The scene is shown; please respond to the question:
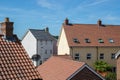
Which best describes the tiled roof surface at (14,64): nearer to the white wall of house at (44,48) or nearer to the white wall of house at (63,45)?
the white wall of house at (63,45)

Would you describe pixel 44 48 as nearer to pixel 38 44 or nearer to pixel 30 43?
pixel 38 44

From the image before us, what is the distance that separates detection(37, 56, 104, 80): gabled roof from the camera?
93.2 feet

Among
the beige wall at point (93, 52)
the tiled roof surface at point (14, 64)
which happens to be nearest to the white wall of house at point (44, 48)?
the beige wall at point (93, 52)

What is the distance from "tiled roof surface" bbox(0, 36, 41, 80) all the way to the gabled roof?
1191cm

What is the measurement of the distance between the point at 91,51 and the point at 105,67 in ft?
13.7

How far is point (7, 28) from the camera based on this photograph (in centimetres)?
1719

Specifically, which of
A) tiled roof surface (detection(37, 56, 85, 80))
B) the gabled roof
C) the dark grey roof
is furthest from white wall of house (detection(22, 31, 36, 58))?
the gabled roof

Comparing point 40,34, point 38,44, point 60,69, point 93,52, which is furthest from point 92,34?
point 60,69

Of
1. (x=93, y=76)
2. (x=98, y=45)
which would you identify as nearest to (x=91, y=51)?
(x=98, y=45)

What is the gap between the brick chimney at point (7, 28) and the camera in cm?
1706

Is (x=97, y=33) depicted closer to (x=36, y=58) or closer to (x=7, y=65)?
(x=36, y=58)

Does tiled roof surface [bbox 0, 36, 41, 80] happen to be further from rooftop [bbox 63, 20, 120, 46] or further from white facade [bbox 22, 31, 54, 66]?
white facade [bbox 22, 31, 54, 66]

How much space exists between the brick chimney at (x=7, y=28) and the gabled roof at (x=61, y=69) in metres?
11.7

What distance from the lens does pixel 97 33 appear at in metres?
55.6
